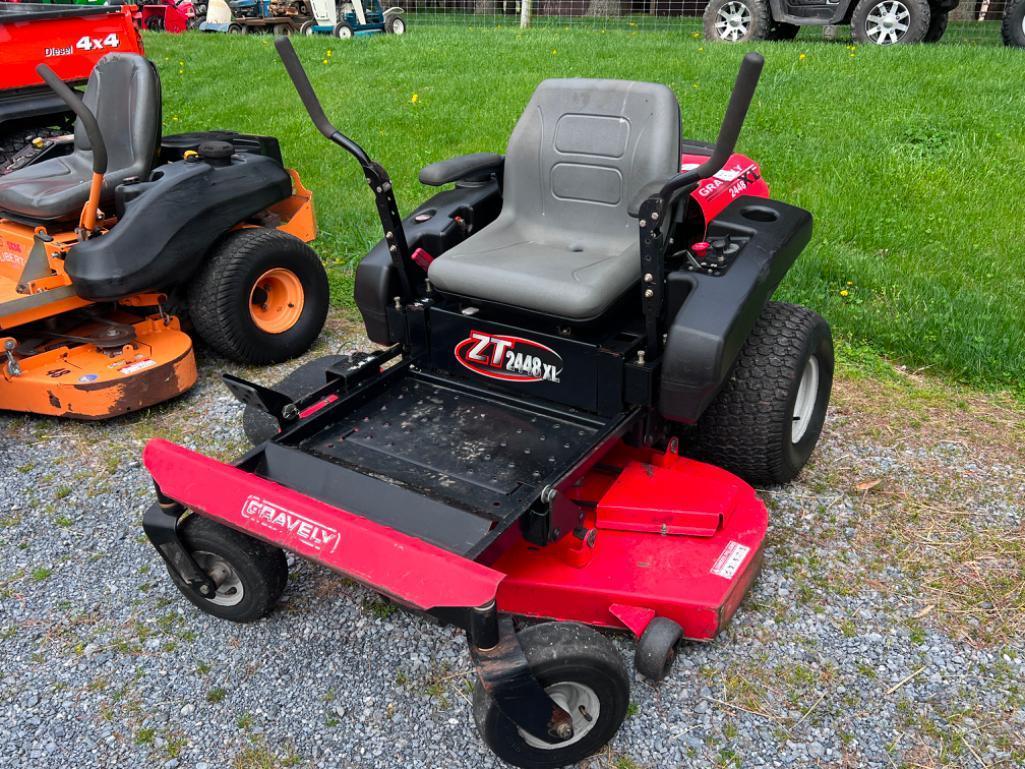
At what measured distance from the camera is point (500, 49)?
8.85m

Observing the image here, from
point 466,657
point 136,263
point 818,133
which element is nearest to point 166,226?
point 136,263

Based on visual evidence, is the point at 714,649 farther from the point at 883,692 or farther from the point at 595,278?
the point at 595,278

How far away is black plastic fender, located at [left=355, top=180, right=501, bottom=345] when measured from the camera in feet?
9.50

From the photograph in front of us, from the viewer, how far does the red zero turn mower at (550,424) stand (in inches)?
77.4

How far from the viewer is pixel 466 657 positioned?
229 centimetres

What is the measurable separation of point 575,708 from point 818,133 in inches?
198

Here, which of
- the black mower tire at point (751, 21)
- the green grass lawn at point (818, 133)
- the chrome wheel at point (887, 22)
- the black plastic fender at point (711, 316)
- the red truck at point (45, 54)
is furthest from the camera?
the black mower tire at point (751, 21)

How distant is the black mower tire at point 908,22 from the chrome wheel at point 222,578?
7.81 m

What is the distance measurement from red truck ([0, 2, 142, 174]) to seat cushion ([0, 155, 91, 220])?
0.68m

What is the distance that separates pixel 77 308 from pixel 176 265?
52cm

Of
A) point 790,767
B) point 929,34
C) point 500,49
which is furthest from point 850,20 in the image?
point 790,767

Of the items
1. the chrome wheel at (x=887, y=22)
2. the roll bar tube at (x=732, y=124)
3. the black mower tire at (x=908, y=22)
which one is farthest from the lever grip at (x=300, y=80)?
the chrome wheel at (x=887, y=22)

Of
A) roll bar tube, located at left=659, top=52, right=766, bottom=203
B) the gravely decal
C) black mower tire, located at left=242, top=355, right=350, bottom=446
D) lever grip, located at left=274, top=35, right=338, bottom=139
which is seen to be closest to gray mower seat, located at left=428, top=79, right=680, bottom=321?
roll bar tube, located at left=659, top=52, right=766, bottom=203

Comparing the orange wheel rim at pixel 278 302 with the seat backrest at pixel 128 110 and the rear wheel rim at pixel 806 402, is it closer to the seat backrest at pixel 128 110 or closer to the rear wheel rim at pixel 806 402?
the seat backrest at pixel 128 110
